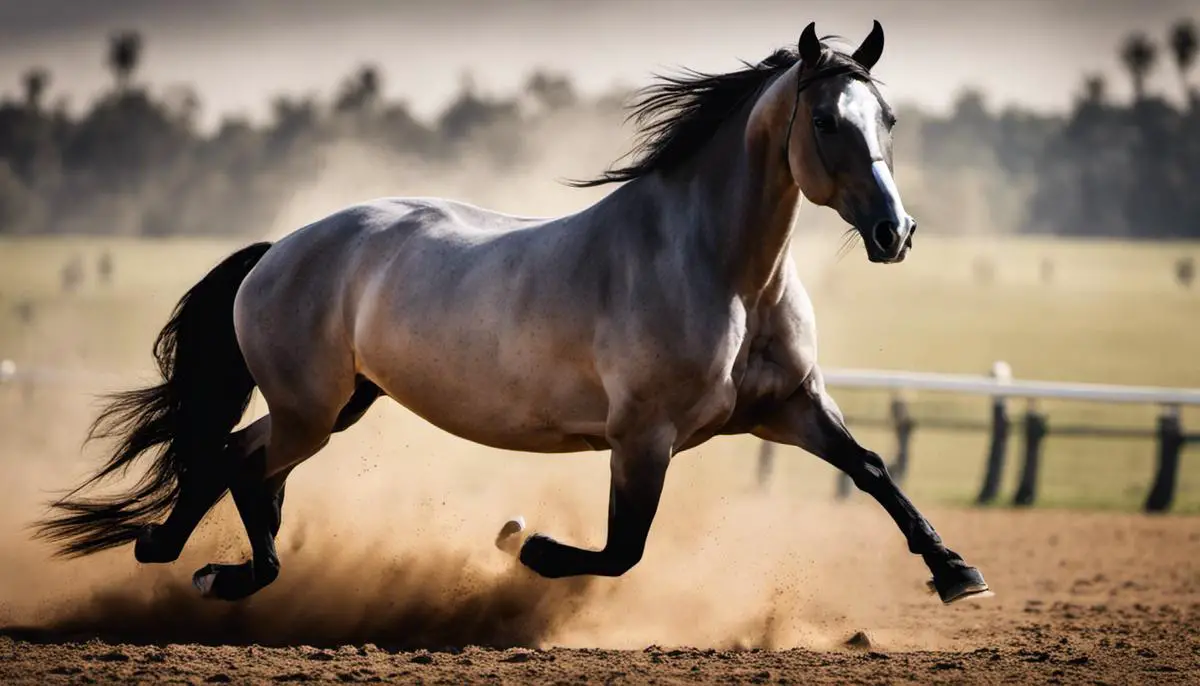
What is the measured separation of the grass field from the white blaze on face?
35.0ft

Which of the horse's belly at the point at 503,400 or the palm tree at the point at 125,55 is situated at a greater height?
the palm tree at the point at 125,55

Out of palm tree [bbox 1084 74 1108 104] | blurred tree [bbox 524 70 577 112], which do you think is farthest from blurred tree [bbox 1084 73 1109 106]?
blurred tree [bbox 524 70 577 112]

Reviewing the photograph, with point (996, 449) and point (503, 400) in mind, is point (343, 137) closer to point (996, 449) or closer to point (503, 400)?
point (996, 449)

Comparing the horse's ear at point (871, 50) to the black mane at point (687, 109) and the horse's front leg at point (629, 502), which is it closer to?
the black mane at point (687, 109)

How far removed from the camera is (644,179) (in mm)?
5637

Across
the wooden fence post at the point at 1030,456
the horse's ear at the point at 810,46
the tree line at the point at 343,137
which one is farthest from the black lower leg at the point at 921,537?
the tree line at the point at 343,137

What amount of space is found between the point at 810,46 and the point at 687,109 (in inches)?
28.0

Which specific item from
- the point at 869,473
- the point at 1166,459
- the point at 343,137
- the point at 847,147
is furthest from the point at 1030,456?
the point at 343,137

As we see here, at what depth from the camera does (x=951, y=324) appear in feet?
117

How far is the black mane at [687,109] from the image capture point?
558 centimetres

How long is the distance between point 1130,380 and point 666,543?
23070mm

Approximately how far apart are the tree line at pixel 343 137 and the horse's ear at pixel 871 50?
3355 cm

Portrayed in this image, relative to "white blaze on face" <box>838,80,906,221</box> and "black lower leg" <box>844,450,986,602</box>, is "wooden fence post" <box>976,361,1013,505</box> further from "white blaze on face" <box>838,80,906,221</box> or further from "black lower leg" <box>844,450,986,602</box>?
"white blaze on face" <box>838,80,906,221</box>

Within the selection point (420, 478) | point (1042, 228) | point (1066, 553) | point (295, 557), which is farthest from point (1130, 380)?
point (295, 557)
